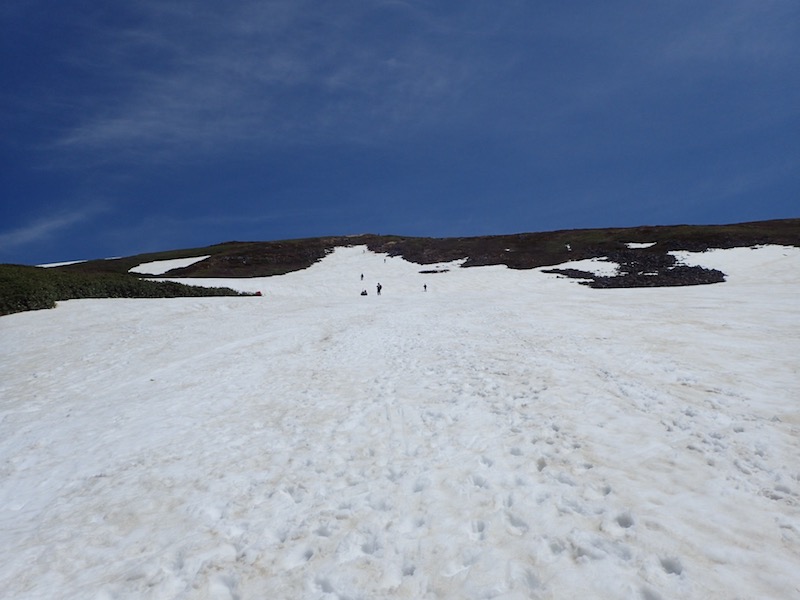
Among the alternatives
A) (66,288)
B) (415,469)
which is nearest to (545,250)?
(66,288)

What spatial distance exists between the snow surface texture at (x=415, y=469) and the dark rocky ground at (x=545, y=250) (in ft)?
110

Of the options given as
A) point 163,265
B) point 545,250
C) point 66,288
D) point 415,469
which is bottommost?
point 415,469

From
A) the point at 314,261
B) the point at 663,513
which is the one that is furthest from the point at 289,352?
the point at 314,261

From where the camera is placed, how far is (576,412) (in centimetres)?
934

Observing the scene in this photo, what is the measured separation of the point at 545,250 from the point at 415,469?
64.2 m

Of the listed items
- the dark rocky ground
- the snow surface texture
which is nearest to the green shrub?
the snow surface texture

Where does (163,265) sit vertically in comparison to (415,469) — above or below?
above

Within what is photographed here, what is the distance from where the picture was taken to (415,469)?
743cm

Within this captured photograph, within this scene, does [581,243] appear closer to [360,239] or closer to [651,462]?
[360,239]

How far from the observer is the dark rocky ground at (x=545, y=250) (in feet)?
162

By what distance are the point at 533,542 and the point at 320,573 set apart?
8.38ft

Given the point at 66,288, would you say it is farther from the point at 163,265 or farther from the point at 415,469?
the point at 163,265

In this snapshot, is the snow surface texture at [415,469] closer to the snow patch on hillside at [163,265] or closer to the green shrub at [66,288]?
the green shrub at [66,288]

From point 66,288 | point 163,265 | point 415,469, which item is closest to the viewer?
point 415,469
